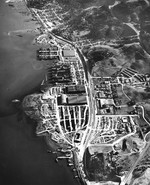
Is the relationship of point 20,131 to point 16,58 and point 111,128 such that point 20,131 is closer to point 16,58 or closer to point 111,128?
point 111,128

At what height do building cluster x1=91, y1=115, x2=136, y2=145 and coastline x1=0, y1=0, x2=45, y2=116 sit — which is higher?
coastline x1=0, y1=0, x2=45, y2=116

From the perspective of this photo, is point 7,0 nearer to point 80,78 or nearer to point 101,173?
point 80,78

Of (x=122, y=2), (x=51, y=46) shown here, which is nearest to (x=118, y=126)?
(x=51, y=46)

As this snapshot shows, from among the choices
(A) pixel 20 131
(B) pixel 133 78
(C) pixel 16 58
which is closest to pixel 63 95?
(A) pixel 20 131

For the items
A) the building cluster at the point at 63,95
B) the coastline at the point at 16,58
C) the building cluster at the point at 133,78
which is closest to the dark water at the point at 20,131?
the coastline at the point at 16,58

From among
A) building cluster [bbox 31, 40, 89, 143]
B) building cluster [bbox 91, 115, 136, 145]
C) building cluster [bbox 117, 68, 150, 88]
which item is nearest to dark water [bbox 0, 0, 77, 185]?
building cluster [bbox 31, 40, 89, 143]

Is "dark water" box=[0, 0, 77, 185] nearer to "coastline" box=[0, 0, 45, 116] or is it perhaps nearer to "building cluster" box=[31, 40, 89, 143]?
"coastline" box=[0, 0, 45, 116]

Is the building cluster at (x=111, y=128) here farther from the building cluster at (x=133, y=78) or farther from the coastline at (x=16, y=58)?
the coastline at (x=16, y=58)

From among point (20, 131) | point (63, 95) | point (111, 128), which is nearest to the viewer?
point (20, 131)
